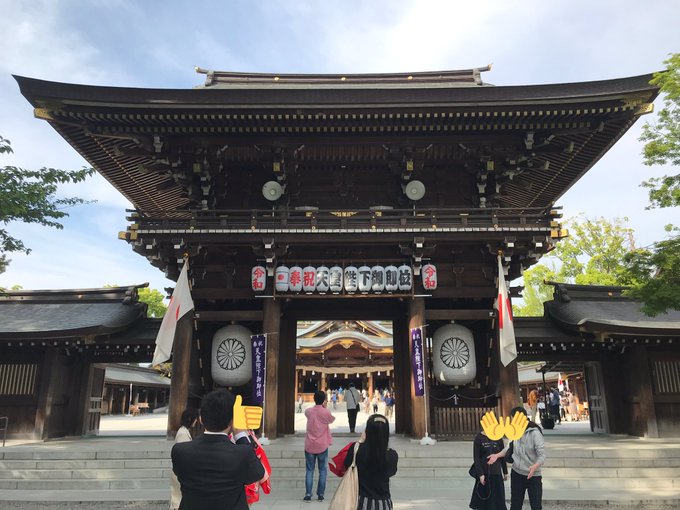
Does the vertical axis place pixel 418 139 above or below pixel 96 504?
above

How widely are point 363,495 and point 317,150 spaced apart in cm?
1006

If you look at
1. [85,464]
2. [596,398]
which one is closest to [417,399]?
[85,464]

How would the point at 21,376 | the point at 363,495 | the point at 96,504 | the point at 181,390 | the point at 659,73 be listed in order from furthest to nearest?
the point at 21,376, the point at 181,390, the point at 659,73, the point at 96,504, the point at 363,495

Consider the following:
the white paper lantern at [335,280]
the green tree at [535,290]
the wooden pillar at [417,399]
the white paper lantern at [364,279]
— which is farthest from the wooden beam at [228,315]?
the green tree at [535,290]

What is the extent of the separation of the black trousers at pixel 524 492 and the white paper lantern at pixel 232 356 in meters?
8.02

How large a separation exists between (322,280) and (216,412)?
9155 mm

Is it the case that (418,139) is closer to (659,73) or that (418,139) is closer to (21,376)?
(659,73)

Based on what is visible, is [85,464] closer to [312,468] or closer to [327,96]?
[312,468]

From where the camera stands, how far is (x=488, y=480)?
217 inches

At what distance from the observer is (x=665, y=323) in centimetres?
1310

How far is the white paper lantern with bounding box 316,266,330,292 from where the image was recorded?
12312 mm

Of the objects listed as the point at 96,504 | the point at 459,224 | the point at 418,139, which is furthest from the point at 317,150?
the point at 96,504

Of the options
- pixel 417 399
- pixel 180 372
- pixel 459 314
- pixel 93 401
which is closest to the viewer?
pixel 417 399

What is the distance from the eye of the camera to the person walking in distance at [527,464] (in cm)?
576
